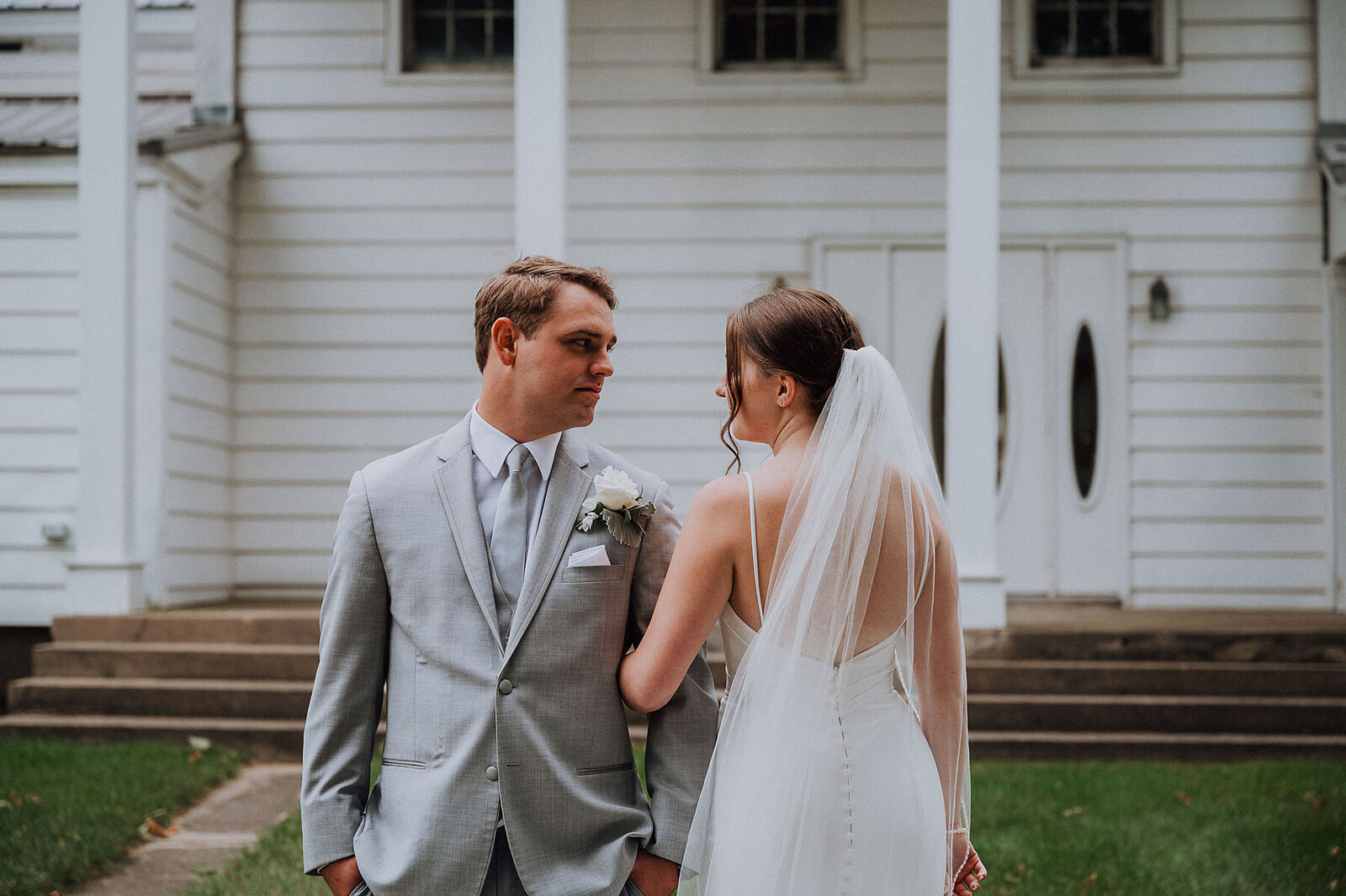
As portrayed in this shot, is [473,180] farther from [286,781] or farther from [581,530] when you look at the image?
[581,530]

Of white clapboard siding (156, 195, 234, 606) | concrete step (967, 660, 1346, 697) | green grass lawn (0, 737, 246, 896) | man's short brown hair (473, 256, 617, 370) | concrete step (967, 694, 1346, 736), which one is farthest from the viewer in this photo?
white clapboard siding (156, 195, 234, 606)

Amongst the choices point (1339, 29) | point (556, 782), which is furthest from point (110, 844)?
point (1339, 29)

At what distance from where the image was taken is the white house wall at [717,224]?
27.3 feet

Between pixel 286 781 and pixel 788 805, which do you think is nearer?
pixel 788 805

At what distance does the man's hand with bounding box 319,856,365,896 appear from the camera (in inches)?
85.4

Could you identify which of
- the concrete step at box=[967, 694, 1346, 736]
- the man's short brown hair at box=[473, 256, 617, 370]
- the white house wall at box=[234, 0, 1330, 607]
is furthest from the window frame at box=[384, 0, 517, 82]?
the man's short brown hair at box=[473, 256, 617, 370]

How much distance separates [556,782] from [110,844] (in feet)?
10.9

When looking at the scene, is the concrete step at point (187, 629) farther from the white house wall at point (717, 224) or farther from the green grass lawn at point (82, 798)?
the white house wall at point (717, 224)

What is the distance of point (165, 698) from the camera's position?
645 centimetres

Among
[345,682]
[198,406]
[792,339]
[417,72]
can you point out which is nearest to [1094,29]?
[417,72]

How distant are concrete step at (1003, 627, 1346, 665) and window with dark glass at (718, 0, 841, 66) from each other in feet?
15.1

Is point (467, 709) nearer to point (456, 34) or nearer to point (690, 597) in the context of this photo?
point (690, 597)

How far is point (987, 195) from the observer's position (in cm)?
662

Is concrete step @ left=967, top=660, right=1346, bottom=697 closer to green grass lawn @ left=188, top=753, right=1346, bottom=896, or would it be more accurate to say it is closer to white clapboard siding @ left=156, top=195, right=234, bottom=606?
green grass lawn @ left=188, top=753, right=1346, bottom=896
